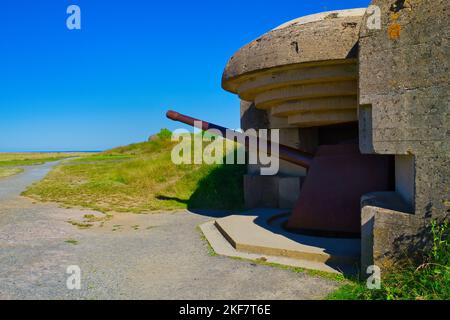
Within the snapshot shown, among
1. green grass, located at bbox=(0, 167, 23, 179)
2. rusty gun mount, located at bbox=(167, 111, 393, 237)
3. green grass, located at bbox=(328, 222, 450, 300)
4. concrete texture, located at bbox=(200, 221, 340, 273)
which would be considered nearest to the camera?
green grass, located at bbox=(328, 222, 450, 300)

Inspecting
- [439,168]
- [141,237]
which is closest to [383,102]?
[439,168]

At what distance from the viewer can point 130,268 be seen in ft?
11.7

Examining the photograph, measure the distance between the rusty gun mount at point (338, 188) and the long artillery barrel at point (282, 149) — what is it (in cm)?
35

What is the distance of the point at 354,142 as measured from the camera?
4.72m

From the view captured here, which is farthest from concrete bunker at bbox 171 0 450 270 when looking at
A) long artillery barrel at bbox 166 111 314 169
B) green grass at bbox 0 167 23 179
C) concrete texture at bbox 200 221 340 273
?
green grass at bbox 0 167 23 179

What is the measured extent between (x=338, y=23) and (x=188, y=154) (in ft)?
31.6

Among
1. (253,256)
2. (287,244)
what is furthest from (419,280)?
(253,256)

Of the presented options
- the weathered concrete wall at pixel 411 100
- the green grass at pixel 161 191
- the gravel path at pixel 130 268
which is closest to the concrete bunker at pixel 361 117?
the weathered concrete wall at pixel 411 100

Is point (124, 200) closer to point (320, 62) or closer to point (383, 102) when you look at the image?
point (320, 62)

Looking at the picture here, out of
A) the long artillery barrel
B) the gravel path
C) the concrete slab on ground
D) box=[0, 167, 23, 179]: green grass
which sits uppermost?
the long artillery barrel

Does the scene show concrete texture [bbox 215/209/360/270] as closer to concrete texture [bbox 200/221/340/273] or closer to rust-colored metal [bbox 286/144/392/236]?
concrete texture [bbox 200/221/340/273]

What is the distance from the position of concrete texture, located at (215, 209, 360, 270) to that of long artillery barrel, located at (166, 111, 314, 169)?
3.08 feet

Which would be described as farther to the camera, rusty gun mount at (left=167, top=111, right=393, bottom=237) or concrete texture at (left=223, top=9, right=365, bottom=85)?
rusty gun mount at (left=167, top=111, right=393, bottom=237)

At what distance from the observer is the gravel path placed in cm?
294
